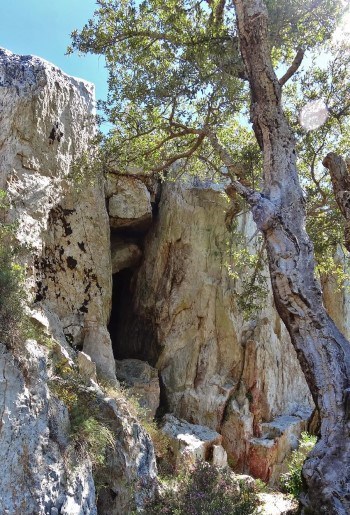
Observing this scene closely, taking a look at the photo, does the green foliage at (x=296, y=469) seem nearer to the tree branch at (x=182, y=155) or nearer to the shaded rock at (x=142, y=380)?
the shaded rock at (x=142, y=380)

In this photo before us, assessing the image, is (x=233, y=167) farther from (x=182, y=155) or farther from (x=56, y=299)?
(x=56, y=299)

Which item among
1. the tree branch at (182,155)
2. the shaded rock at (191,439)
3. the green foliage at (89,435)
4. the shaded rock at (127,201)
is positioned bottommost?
the shaded rock at (191,439)

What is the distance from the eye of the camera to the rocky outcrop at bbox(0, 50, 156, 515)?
6.24m

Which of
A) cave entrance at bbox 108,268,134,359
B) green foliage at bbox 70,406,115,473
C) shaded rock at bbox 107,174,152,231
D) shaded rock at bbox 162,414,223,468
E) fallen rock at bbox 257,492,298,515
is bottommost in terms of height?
fallen rock at bbox 257,492,298,515

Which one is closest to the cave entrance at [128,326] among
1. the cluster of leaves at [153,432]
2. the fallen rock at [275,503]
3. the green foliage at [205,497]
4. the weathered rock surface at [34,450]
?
the cluster of leaves at [153,432]

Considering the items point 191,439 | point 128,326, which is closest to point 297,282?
point 191,439

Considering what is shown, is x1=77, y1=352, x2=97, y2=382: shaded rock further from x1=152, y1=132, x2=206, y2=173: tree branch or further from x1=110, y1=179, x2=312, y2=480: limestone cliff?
x1=152, y1=132, x2=206, y2=173: tree branch

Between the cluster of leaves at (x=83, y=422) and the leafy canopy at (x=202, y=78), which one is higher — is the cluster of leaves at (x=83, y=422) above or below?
below

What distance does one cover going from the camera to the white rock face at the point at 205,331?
1316cm

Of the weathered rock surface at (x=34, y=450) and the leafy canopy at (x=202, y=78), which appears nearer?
the weathered rock surface at (x=34, y=450)

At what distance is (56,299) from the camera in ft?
33.9

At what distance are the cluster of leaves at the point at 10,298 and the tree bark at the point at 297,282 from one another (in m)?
3.90

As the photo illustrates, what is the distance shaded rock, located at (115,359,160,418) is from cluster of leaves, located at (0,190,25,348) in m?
4.82

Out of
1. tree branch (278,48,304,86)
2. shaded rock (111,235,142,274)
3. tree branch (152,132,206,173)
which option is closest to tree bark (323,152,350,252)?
tree branch (278,48,304,86)
